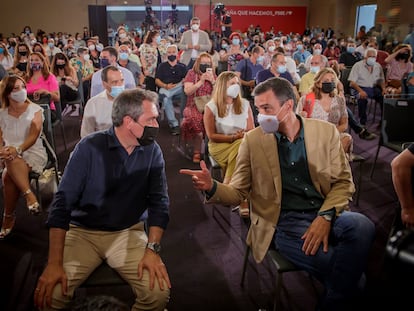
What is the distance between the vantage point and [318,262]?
2.08 metres

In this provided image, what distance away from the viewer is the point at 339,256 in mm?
2004

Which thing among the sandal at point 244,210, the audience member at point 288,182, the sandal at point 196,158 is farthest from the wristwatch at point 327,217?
the sandal at point 196,158

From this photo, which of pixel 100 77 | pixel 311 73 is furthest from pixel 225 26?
pixel 100 77

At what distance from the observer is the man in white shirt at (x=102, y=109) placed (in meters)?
3.65

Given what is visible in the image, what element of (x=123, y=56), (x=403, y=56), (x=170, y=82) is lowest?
(x=170, y=82)

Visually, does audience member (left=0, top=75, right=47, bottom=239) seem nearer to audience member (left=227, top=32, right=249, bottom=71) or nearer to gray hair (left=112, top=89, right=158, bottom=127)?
gray hair (left=112, top=89, right=158, bottom=127)

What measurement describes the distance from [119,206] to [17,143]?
171cm

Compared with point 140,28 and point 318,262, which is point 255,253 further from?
point 140,28

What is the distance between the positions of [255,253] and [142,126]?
94 cm

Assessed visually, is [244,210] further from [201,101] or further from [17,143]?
[17,143]

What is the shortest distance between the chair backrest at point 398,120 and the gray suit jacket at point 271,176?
207 centimetres

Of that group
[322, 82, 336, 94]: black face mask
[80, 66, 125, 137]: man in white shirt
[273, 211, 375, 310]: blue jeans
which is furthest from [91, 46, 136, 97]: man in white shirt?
[273, 211, 375, 310]: blue jeans

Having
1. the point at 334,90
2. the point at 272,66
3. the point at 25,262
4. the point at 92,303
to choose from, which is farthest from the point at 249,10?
the point at 92,303

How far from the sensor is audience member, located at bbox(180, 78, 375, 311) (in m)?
2.17
